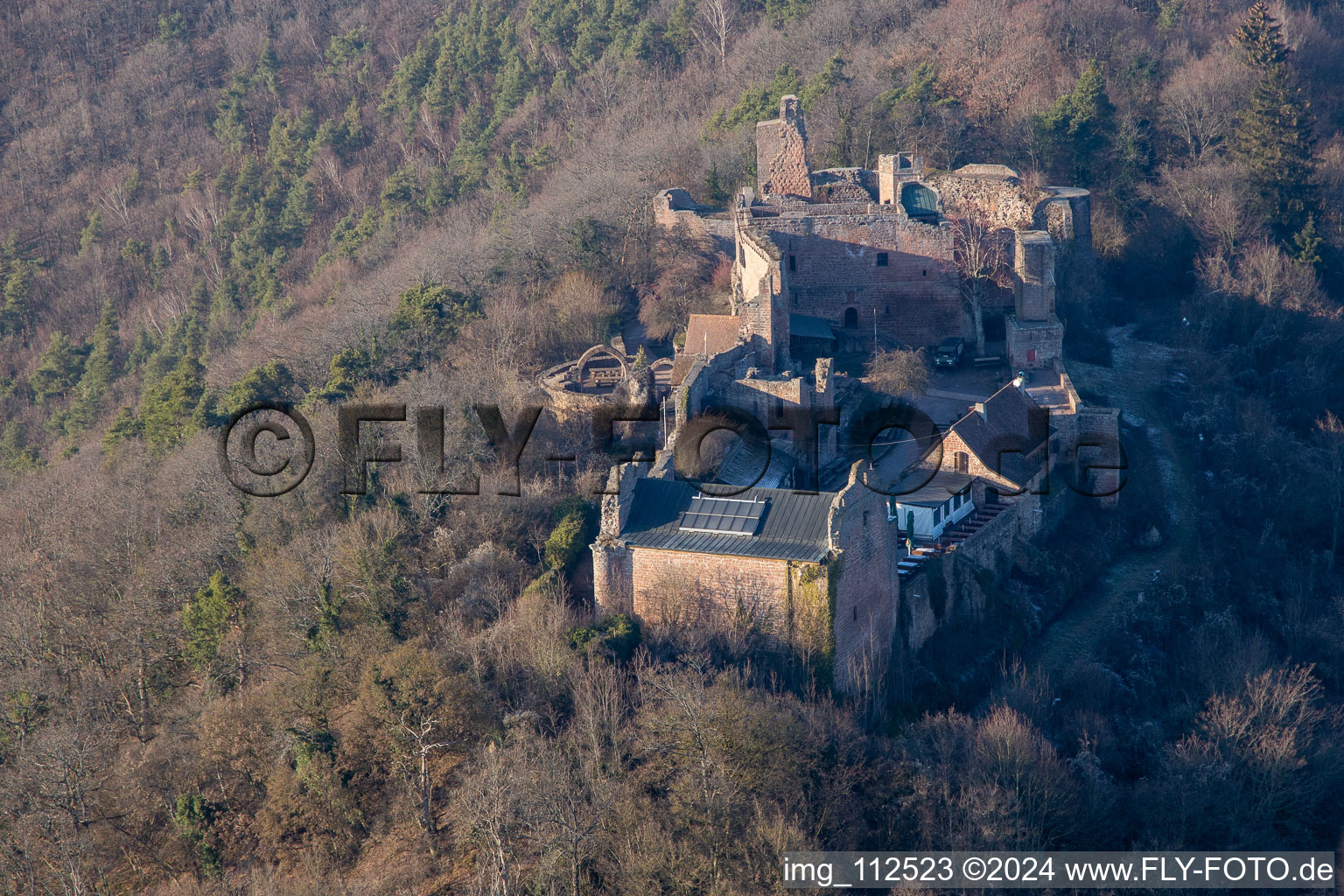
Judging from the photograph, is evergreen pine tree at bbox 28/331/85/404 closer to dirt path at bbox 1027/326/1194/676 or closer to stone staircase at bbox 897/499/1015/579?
dirt path at bbox 1027/326/1194/676

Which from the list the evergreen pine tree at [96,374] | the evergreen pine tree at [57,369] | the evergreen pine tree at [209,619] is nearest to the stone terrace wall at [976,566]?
the evergreen pine tree at [209,619]

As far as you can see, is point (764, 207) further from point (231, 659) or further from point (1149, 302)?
point (231, 659)

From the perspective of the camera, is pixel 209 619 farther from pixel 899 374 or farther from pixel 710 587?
pixel 899 374

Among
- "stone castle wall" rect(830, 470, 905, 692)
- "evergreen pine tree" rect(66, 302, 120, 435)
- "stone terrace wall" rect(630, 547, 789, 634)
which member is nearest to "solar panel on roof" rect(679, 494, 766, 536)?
"stone terrace wall" rect(630, 547, 789, 634)

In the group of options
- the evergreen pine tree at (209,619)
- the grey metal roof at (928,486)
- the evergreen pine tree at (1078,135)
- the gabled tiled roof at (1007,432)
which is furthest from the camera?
the evergreen pine tree at (1078,135)

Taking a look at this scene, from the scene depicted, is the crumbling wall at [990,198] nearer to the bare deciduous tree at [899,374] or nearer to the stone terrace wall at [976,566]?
the bare deciduous tree at [899,374]
